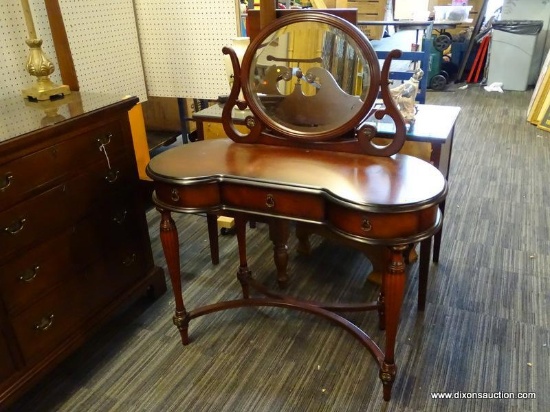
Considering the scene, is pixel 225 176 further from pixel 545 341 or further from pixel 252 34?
pixel 545 341

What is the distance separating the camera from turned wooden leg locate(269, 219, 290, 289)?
206cm

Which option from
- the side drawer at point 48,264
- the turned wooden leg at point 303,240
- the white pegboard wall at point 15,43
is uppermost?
the white pegboard wall at point 15,43

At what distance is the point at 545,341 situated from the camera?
70.5 inches

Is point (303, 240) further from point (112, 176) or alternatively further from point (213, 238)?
point (112, 176)

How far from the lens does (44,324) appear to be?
61.7 inches

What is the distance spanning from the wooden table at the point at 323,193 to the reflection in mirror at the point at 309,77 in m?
0.12

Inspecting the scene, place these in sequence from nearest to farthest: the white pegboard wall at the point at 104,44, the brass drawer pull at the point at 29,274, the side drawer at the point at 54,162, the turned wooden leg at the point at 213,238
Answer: the side drawer at the point at 54,162, the brass drawer pull at the point at 29,274, the white pegboard wall at the point at 104,44, the turned wooden leg at the point at 213,238

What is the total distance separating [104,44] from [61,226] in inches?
45.0

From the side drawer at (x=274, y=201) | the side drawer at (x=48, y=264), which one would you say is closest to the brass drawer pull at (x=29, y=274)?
the side drawer at (x=48, y=264)


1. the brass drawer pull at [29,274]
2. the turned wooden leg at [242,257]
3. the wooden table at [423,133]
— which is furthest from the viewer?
the turned wooden leg at [242,257]

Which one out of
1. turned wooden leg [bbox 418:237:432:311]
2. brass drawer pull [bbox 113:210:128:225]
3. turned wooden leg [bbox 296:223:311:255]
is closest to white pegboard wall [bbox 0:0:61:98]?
brass drawer pull [bbox 113:210:128:225]

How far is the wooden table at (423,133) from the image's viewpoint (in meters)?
1.84

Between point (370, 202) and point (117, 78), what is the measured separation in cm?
171

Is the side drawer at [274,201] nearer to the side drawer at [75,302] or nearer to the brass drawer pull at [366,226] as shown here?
the brass drawer pull at [366,226]
